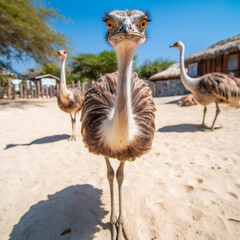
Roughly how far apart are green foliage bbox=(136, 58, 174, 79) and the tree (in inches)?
742

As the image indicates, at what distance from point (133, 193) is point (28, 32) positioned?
11.0m

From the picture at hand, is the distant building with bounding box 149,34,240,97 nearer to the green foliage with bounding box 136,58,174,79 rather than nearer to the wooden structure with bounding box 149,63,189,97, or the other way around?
the wooden structure with bounding box 149,63,189,97

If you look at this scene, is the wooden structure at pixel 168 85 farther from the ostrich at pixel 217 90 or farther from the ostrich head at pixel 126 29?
the ostrich head at pixel 126 29

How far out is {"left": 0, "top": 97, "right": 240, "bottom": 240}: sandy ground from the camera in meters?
1.80

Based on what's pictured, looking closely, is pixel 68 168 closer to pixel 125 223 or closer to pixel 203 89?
pixel 125 223

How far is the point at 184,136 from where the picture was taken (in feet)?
15.1

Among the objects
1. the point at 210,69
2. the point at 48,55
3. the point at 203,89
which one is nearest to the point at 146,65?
the point at 210,69

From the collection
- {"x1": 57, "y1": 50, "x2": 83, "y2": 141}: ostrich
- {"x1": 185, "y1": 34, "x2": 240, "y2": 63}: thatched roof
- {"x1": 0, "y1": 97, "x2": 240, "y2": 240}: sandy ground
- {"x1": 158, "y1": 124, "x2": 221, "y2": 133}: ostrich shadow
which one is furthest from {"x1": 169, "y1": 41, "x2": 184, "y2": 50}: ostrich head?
{"x1": 185, "y1": 34, "x2": 240, "y2": 63}: thatched roof

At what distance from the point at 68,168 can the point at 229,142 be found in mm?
3293

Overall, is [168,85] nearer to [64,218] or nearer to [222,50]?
[222,50]

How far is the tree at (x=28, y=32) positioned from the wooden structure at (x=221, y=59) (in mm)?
9841

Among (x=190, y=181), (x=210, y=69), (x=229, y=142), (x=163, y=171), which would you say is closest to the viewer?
(x=190, y=181)

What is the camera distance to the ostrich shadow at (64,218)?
5.94 feet

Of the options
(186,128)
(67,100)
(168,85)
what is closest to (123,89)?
(67,100)
